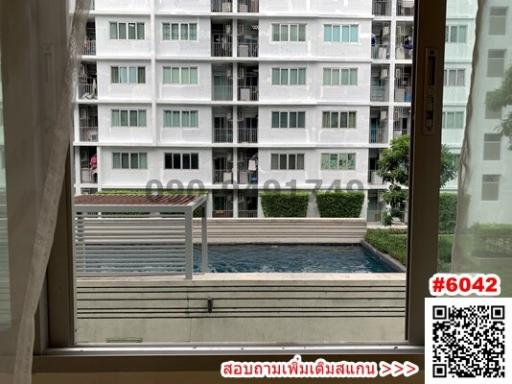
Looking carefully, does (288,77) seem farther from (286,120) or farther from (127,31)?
(127,31)

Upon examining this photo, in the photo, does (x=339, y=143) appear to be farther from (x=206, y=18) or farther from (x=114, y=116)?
(x=114, y=116)

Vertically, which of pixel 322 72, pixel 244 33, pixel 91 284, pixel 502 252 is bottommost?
pixel 91 284

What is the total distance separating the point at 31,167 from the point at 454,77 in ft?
2.91

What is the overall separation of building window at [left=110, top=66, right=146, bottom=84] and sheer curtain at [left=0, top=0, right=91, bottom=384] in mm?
833

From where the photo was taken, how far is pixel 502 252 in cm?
78

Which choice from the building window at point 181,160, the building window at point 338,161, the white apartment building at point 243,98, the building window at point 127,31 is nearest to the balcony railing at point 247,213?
the white apartment building at point 243,98

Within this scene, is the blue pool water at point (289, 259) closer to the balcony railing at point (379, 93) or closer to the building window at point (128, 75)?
the balcony railing at point (379, 93)

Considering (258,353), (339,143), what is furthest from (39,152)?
(339,143)

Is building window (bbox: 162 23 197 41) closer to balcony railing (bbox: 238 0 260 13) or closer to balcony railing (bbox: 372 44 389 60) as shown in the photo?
balcony railing (bbox: 238 0 260 13)

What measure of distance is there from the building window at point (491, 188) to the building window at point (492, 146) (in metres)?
0.04

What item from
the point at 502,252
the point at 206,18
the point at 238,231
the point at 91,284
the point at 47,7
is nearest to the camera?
the point at 47,7

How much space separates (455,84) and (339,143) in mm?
1052

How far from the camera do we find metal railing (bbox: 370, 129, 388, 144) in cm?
151

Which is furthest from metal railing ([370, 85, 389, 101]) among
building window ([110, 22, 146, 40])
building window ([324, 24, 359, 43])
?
building window ([110, 22, 146, 40])
